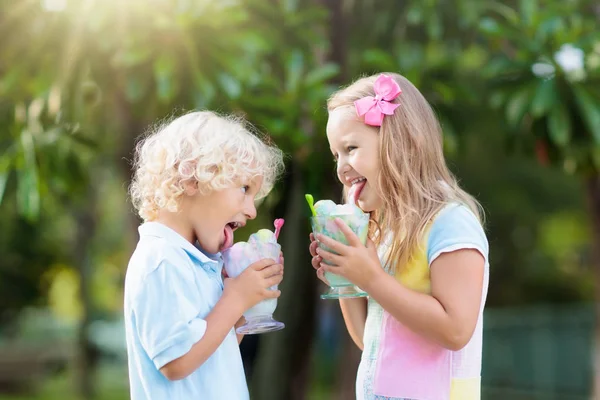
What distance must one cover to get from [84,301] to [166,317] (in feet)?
39.7

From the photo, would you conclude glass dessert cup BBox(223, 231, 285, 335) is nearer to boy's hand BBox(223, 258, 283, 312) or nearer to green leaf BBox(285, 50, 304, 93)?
boy's hand BBox(223, 258, 283, 312)

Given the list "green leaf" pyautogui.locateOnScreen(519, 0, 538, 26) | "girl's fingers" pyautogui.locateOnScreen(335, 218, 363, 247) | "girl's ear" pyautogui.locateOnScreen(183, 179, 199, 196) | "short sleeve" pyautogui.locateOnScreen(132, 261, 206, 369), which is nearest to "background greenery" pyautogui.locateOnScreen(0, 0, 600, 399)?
"green leaf" pyautogui.locateOnScreen(519, 0, 538, 26)

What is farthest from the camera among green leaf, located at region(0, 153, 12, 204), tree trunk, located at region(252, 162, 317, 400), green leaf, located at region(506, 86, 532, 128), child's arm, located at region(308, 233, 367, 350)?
tree trunk, located at region(252, 162, 317, 400)

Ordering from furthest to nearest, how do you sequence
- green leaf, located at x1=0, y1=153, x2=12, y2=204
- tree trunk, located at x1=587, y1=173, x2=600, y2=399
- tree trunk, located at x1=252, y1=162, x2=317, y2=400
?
tree trunk, located at x1=587, y1=173, x2=600, y2=399 < tree trunk, located at x1=252, y1=162, x2=317, y2=400 < green leaf, located at x1=0, y1=153, x2=12, y2=204

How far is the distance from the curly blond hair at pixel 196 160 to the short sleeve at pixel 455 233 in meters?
0.48

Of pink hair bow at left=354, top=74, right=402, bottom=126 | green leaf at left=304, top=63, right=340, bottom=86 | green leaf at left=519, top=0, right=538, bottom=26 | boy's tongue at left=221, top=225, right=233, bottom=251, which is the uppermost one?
green leaf at left=519, top=0, right=538, bottom=26

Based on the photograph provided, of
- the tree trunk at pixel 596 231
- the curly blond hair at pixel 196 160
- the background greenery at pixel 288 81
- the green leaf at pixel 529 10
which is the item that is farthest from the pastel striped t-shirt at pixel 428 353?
the tree trunk at pixel 596 231

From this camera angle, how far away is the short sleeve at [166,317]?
1977 mm

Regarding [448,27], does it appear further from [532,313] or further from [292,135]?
[532,313]

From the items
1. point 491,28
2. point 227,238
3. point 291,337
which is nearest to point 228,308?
point 227,238

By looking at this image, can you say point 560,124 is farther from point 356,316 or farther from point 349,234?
point 349,234

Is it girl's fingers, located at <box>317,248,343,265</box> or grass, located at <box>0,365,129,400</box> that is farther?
grass, located at <box>0,365,129,400</box>

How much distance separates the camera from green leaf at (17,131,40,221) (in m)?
4.45

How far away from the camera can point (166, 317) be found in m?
1.99
